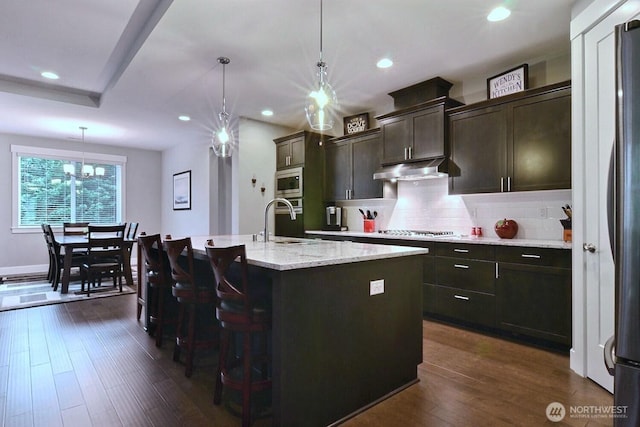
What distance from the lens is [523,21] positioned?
9.25 ft

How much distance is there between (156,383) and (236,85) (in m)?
3.25

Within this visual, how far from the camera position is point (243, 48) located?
3252 millimetres

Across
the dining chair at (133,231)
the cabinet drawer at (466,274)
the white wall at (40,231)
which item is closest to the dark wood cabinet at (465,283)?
the cabinet drawer at (466,274)

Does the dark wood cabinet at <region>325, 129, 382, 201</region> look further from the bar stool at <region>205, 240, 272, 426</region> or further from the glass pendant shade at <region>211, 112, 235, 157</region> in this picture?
the bar stool at <region>205, 240, 272, 426</region>

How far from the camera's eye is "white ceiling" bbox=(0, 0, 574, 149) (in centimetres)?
270

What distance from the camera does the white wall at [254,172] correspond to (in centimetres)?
541

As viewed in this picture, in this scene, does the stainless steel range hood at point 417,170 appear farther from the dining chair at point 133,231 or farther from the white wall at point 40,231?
the white wall at point 40,231

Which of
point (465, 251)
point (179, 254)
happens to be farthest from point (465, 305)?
point (179, 254)

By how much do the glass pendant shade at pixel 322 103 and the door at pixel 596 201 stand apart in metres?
1.79

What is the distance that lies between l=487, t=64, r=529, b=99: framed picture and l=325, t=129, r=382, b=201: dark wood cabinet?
4.79ft

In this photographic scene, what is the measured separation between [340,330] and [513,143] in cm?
264

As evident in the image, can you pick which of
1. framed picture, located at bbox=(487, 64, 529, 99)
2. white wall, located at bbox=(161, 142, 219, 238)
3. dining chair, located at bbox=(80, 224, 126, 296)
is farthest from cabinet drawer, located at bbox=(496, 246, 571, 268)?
white wall, located at bbox=(161, 142, 219, 238)

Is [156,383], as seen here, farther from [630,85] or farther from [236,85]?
[236,85]

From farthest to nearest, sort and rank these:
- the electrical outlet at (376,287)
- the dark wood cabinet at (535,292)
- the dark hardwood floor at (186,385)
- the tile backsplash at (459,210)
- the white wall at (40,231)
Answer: the white wall at (40,231), the tile backsplash at (459,210), the dark wood cabinet at (535,292), the electrical outlet at (376,287), the dark hardwood floor at (186,385)
